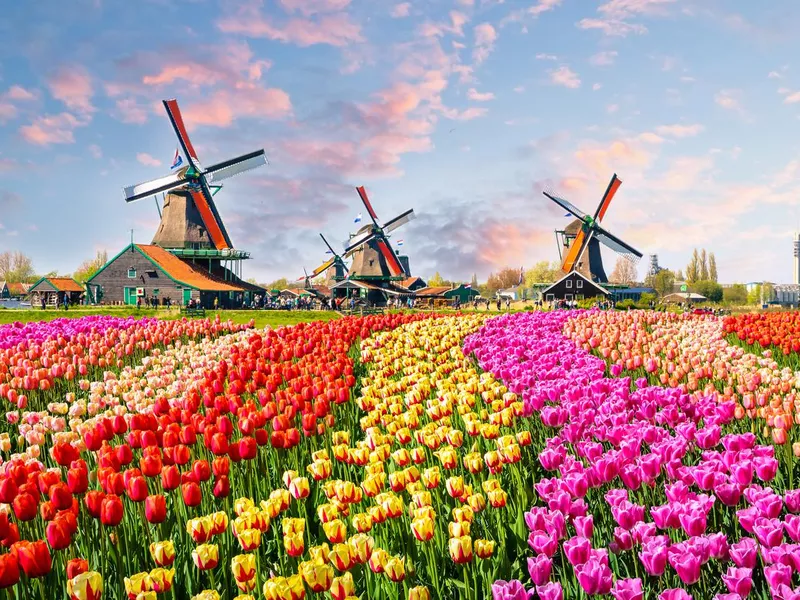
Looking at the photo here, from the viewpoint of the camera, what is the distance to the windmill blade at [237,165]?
4997 cm

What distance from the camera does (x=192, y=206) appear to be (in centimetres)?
5025

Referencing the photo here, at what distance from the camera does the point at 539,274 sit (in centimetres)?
12912

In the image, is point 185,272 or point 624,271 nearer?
point 185,272

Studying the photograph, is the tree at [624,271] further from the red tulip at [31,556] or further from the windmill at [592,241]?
the red tulip at [31,556]

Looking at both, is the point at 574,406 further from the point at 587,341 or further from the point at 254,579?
the point at 587,341

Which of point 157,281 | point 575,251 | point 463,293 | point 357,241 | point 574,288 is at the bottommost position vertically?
point 574,288

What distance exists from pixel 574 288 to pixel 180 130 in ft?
121

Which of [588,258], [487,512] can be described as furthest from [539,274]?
[487,512]

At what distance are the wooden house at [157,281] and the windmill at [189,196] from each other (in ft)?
6.04

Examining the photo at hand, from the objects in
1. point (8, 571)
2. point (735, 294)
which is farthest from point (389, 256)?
point (8, 571)

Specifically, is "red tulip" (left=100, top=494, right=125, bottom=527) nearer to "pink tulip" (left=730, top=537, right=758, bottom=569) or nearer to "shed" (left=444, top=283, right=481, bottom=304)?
"pink tulip" (left=730, top=537, right=758, bottom=569)

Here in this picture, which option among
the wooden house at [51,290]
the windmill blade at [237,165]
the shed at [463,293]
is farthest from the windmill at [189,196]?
the shed at [463,293]

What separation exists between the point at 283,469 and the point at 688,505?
3.12 metres

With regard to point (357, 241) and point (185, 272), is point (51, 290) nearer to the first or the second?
point (185, 272)
